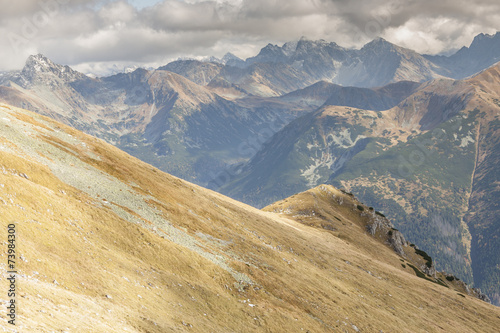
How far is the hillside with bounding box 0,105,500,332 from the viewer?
3369 cm

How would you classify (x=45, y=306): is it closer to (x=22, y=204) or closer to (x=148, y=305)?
(x=148, y=305)

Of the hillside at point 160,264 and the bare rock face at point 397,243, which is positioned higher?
the bare rock face at point 397,243

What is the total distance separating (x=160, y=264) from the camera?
154ft

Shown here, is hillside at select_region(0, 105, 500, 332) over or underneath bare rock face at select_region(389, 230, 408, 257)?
underneath

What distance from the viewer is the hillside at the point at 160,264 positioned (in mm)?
33688

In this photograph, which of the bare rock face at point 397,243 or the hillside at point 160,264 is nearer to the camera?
the hillside at point 160,264

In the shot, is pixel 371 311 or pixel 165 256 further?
pixel 371 311

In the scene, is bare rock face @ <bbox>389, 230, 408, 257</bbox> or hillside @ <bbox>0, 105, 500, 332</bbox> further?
bare rock face @ <bbox>389, 230, 408, 257</bbox>

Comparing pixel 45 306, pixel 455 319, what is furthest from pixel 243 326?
pixel 455 319

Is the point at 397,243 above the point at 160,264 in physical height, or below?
above

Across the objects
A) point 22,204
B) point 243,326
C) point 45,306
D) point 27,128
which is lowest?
point 243,326

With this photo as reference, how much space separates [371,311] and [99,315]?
5073 cm

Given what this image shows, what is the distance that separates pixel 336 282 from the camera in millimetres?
70625

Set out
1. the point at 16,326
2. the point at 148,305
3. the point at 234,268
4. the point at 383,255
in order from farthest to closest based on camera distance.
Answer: the point at 383,255 < the point at 234,268 < the point at 148,305 < the point at 16,326
